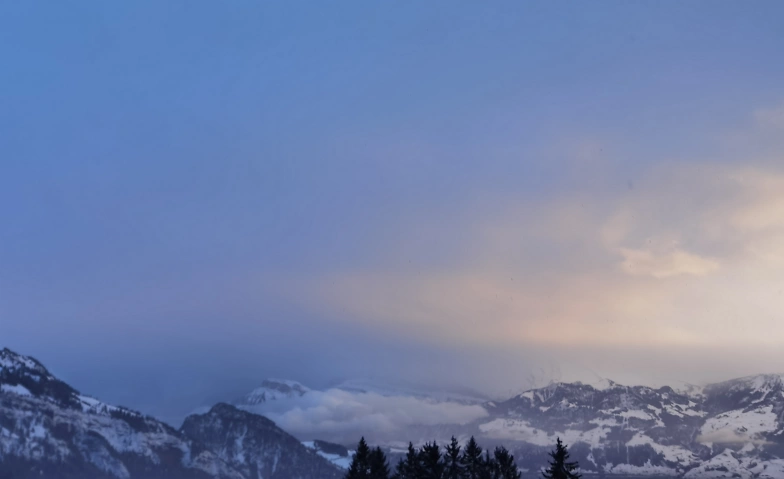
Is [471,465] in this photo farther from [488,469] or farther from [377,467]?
[377,467]

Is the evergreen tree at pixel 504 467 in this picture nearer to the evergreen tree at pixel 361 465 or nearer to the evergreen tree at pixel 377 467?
the evergreen tree at pixel 377 467

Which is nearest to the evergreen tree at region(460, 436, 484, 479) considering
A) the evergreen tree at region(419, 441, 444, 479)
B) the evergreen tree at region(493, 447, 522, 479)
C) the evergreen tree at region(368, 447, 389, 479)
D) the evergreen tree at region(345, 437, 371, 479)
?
the evergreen tree at region(493, 447, 522, 479)

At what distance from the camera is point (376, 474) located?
439 feet

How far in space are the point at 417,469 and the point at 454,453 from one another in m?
6.81

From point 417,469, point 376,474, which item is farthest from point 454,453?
point 376,474

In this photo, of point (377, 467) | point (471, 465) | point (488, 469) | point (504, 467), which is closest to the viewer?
point (504, 467)

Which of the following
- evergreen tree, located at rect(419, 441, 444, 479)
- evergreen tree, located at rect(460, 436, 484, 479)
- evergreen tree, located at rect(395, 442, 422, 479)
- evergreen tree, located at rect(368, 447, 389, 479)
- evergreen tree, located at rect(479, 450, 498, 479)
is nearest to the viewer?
evergreen tree, located at rect(419, 441, 444, 479)

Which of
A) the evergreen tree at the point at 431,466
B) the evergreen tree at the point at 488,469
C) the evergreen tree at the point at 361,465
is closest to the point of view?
the evergreen tree at the point at 431,466

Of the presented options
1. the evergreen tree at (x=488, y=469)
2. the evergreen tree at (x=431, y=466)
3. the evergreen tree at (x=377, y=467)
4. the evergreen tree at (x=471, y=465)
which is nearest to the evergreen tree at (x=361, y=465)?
the evergreen tree at (x=377, y=467)

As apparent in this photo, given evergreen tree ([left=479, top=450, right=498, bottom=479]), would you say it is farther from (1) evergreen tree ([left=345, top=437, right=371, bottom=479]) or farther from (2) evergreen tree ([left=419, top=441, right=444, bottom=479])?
(1) evergreen tree ([left=345, top=437, right=371, bottom=479])

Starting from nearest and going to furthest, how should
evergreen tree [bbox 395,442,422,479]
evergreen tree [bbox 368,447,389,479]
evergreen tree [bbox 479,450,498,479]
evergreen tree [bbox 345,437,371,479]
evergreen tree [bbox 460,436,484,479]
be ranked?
evergreen tree [bbox 479,450,498,479]
evergreen tree [bbox 395,442,422,479]
evergreen tree [bbox 460,436,484,479]
evergreen tree [bbox 345,437,371,479]
evergreen tree [bbox 368,447,389,479]

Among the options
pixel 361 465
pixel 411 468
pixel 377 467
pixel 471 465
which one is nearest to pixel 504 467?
pixel 471 465

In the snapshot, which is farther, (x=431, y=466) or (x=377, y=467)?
(x=377, y=467)

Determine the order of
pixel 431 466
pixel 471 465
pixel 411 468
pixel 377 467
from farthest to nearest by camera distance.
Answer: pixel 377 467 < pixel 411 468 < pixel 471 465 < pixel 431 466
